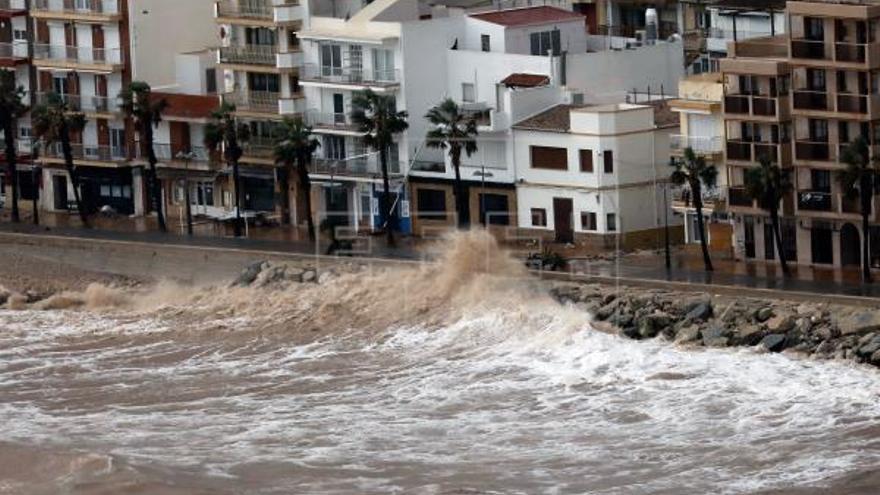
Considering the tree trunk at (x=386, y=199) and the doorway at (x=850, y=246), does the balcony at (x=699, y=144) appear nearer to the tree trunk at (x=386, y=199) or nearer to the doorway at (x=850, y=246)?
the doorway at (x=850, y=246)

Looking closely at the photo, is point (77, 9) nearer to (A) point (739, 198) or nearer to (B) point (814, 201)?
(A) point (739, 198)

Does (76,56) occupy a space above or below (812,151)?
above

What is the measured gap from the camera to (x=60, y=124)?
107m

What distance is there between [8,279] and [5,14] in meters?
12.7

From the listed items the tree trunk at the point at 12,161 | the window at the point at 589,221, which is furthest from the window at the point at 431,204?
the tree trunk at the point at 12,161

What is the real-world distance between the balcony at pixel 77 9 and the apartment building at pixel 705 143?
2252 cm

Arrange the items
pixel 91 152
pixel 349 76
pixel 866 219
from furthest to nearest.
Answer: pixel 91 152 → pixel 349 76 → pixel 866 219

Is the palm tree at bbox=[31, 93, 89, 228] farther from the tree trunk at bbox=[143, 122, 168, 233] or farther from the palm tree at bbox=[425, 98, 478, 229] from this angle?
the palm tree at bbox=[425, 98, 478, 229]

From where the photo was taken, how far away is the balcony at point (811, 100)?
3462 inches

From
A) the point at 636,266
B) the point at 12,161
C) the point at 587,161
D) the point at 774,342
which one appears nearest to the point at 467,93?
the point at 587,161

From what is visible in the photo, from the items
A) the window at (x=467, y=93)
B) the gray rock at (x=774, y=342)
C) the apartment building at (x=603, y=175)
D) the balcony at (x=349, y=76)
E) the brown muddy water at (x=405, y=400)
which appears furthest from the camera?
the balcony at (x=349, y=76)

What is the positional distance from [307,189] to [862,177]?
20909 mm

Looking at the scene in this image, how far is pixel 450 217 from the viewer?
324 ft

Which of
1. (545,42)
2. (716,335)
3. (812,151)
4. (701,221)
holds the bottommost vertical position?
(716,335)
